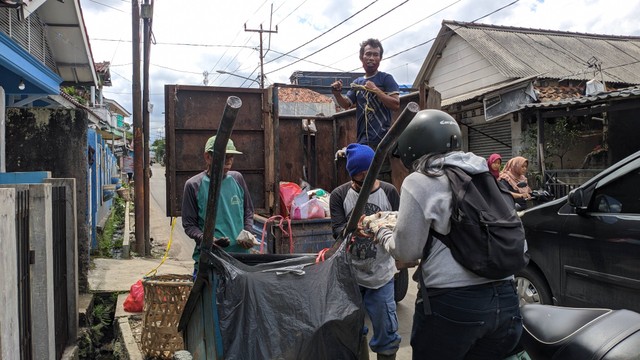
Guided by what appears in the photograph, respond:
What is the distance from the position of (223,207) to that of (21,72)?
5.17 m

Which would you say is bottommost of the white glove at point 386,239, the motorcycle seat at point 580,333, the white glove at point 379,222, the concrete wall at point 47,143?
the motorcycle seat at point 580,333

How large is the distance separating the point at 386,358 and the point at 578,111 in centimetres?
880

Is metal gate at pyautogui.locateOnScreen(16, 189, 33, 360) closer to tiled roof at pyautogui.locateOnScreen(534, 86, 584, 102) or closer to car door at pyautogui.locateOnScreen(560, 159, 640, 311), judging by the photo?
car door at pyautogui.locateOnScreen(560, 159, 640, 311)

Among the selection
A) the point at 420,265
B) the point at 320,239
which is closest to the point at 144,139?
the point at 320,239

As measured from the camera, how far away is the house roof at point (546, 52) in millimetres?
14523

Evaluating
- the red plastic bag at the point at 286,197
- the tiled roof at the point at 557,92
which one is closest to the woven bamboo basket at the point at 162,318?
the red plastic bag at the point at 286,197

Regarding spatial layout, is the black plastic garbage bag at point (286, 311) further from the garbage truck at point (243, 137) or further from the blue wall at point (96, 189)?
the blue wall at point (96, 189)

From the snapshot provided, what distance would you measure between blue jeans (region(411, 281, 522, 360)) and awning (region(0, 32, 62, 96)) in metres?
6.47

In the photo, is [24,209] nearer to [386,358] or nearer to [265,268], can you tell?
[265,268]

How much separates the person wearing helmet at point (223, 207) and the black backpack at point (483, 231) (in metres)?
1.83

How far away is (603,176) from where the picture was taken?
13.0ft

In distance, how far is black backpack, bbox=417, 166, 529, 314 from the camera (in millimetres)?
1856

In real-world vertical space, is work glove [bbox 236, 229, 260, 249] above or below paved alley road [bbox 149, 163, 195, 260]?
above

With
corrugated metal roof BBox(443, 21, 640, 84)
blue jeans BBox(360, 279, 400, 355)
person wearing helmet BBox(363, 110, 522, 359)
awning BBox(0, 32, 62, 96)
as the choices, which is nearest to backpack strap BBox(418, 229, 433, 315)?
person wearing helmet BBox(363, 110, 522, 359)
